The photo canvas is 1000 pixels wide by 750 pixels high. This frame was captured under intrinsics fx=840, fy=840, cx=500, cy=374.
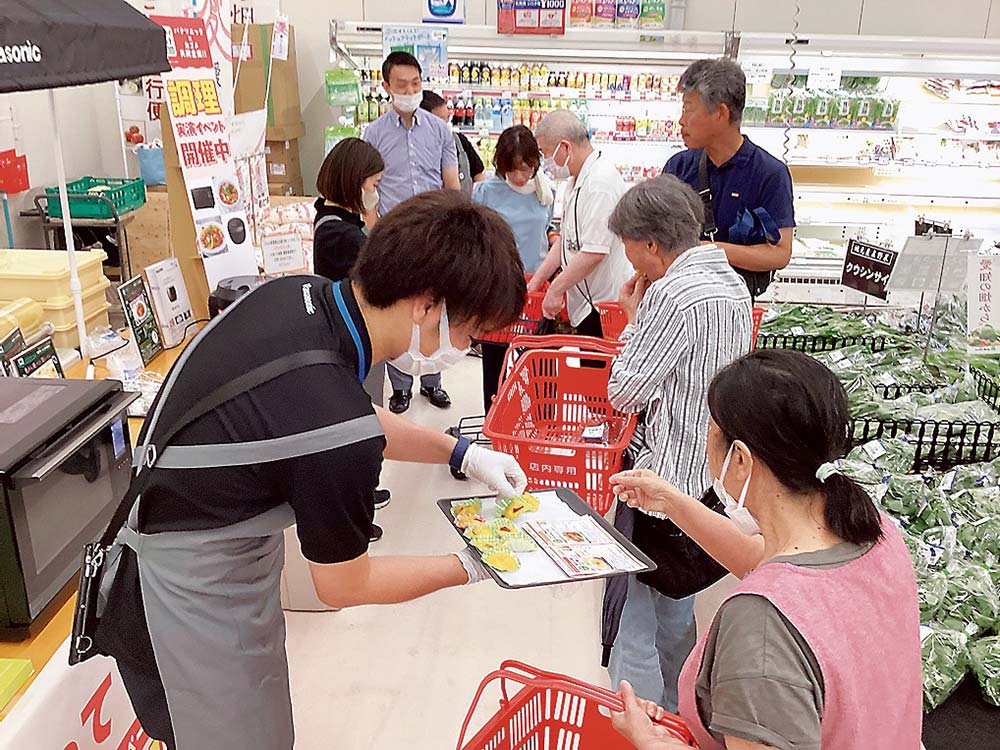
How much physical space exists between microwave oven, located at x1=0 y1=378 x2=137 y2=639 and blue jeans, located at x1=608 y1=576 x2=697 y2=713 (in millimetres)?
1512

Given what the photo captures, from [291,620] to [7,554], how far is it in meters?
1.84

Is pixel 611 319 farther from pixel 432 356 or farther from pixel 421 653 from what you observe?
pixel 432 356

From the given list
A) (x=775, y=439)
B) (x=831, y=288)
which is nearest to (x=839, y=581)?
(x=775, y=439)

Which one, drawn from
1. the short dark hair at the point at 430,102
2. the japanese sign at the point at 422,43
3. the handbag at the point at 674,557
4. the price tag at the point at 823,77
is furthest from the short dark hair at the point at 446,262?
the price tag at the point at 823,77

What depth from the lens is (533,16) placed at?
21.6 ft

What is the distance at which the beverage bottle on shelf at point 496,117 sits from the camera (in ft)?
22.9

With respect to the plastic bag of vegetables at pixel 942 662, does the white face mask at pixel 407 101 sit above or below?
above

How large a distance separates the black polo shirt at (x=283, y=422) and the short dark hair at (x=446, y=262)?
9 cm

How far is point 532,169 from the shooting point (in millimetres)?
5047

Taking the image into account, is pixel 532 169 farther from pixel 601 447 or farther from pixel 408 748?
pixel 408 748

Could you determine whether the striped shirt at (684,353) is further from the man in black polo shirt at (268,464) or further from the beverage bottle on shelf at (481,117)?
the beverage bottle on shelf at (481,117)

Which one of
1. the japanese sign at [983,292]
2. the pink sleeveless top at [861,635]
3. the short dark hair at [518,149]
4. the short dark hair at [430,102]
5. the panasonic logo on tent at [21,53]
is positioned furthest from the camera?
the short dark hair at [430,102]

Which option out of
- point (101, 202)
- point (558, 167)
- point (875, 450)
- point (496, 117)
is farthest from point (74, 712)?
point (496, 117)

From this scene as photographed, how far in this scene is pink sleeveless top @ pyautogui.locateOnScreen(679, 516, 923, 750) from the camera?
1.23 metres
